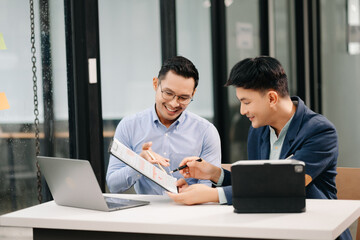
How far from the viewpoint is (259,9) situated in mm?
5406

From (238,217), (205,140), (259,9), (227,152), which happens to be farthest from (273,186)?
(259,9)

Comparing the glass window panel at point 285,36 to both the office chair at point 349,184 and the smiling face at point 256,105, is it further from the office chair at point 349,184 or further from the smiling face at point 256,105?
the smiling face at point 256,105

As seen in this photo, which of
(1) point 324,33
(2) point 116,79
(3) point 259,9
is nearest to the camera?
(2) point 116,79

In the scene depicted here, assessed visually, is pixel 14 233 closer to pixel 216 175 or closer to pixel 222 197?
pixel 216 175

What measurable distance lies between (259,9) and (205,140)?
259 cm

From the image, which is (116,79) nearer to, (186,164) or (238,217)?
(186,164)

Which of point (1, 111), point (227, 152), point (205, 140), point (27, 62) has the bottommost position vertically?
point (227, 152)

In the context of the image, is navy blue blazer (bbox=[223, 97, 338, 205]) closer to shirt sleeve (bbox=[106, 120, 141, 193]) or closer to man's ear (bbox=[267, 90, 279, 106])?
man's ear (bbox=[267, 90, 279, 106])

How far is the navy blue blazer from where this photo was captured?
2467 millimetres

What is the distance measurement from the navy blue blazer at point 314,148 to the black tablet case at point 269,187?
0.82 feet

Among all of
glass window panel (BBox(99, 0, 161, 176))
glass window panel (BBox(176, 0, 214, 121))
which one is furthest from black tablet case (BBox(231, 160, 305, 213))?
glass window panel (BBox(176, 0, 214, 121))

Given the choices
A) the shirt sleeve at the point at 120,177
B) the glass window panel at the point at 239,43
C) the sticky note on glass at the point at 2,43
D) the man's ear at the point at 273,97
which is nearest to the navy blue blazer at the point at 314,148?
the man's ear at the point at 273,97

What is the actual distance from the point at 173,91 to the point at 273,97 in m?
0.58

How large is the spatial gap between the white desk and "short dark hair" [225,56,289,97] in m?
0.55
